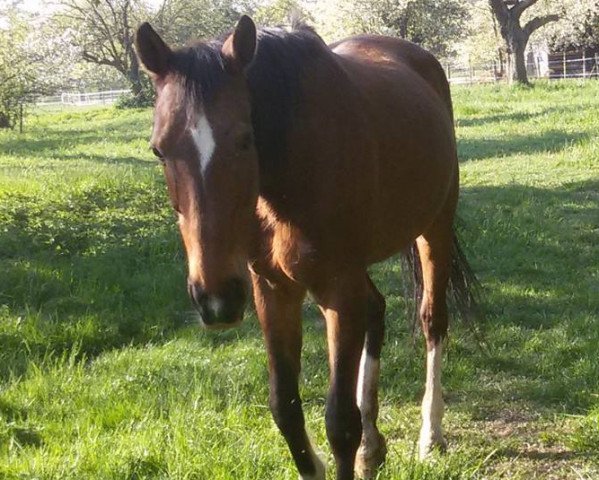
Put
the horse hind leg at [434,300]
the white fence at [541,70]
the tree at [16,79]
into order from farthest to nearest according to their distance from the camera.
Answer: the white fence at [541,70]
the tree at [16,79]
the horse hind leg at [434,300]

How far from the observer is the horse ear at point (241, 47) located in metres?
2.16

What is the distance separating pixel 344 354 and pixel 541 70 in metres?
44.2

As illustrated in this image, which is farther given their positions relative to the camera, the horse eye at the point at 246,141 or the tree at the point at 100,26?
the tree at the point at 100,26

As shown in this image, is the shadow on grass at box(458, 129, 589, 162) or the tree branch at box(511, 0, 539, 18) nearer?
the shadow on grass at box(458, 129, 589, 162)

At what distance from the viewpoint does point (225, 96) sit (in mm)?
2104

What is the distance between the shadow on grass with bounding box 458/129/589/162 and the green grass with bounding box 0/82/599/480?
10.4 feet

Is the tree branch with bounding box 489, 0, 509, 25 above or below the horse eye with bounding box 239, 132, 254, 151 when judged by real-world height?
above

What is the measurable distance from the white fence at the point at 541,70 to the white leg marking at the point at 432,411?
93.4 ft

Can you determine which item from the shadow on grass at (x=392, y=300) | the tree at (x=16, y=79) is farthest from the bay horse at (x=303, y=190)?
the tree at (x=16, y=79)

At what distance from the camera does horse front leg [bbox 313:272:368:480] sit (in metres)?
2.67

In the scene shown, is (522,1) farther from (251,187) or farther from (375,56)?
(251,187)

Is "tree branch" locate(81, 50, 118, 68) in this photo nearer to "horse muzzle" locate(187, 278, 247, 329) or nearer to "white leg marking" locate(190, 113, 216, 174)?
"white leg marking" locate(190, 113, 216, 174)

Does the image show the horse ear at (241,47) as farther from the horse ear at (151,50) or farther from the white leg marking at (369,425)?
the white leg marking at (369,425)

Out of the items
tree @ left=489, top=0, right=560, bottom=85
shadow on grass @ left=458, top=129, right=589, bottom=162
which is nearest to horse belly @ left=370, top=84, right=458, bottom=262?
shadow on grass @ left=458, top=129, right=589, bottom=162
